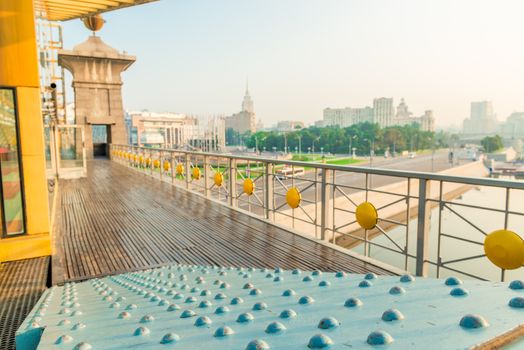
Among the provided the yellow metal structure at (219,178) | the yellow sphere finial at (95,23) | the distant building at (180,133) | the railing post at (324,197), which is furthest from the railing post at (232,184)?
the distant building at (180,133)

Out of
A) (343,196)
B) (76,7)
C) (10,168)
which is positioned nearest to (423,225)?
(10,168)

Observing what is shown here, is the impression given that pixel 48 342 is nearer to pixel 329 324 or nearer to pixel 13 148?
pixel 329 324

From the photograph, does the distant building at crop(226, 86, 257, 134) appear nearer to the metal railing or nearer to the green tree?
the green tree

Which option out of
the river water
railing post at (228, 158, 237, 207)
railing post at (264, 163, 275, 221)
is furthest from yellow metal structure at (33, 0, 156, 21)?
the river water

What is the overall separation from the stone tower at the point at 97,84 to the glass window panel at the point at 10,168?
23229 mm

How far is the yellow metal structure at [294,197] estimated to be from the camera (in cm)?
646

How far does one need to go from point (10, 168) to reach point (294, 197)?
4.29 m

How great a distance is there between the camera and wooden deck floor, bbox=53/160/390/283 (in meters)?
4.85

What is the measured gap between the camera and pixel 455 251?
32781 mm

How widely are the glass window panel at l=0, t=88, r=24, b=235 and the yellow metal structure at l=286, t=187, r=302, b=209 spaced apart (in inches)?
162

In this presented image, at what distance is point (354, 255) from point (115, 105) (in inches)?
1023

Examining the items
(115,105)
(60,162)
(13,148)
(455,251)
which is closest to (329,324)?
(13,148)

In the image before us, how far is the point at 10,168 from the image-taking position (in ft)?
16.2

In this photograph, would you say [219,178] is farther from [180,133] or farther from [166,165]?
[180,133]
